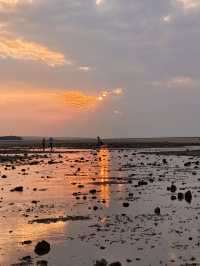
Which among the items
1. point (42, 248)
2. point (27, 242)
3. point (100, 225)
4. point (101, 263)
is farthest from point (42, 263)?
point (100, 225)

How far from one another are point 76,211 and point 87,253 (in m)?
8.71

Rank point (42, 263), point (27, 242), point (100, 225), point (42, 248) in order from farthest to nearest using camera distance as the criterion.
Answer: point (100, 225)
point (27, 242)
point (42, 248)
point (42, 263)

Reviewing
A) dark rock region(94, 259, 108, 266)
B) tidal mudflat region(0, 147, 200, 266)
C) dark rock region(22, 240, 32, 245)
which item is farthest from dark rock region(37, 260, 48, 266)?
dark rock region(22, 240, 32, 245)

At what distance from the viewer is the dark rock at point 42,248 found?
16.9m

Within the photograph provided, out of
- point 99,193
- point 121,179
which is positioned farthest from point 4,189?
point 121,179

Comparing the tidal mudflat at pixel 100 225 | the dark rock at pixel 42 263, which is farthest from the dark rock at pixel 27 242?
the dark rock at pixel 42 263

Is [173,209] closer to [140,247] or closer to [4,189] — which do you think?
[140,247]

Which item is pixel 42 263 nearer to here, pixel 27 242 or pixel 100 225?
pixel 27 242

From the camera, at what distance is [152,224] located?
21578mm

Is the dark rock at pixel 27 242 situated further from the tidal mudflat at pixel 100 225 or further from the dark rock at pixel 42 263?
the dark rock at pixel 42 263

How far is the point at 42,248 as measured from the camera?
17109 mm

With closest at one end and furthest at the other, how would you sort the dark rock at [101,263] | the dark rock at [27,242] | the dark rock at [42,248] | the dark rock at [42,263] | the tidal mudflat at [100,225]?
the dark rock at [101,263]
the dark rock at [42,263]
the tidal mudflat at [100,225]
the dark rock at [42,248]
the dark rock at [27,242]

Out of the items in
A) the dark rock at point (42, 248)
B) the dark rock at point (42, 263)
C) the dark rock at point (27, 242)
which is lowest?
the dark rock at point (42, 263)

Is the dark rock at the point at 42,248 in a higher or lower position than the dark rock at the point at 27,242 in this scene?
higher
